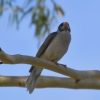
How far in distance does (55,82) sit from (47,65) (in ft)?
1.12

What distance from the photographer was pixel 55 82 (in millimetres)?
2986

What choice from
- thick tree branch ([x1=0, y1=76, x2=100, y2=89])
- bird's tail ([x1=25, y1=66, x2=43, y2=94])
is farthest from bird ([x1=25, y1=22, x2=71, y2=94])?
thick tree branch ([x1=0, y1=76, x2=100, y2=89])

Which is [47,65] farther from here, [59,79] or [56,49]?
[56,49]

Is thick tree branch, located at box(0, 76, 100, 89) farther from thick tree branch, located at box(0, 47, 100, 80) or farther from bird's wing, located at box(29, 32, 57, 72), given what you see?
bird's wing, located at box(29, 32, 57, 72)

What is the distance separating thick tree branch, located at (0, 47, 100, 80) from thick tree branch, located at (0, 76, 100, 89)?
5.3 inches

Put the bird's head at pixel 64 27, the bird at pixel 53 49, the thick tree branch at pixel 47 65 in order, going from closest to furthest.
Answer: the thick tree branch at pixel 47 65
the bird at pixel 53 49
the bird's head at pixel 64 27

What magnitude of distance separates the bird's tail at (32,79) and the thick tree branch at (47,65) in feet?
1.40

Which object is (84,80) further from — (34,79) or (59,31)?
(59,31)

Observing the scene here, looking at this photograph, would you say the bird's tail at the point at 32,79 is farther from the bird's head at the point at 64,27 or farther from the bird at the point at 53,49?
the bird's head at the point at 64,27

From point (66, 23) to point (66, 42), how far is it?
1.66 ft

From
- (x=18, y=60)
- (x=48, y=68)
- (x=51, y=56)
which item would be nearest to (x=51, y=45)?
(x=51, y=56)

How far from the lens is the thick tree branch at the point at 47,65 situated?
2.41m

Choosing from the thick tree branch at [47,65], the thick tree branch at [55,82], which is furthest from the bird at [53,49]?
the thick tree branch at [47,65]

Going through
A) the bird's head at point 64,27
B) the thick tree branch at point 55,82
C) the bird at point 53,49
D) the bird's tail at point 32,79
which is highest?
the bird's head at point 64,27
